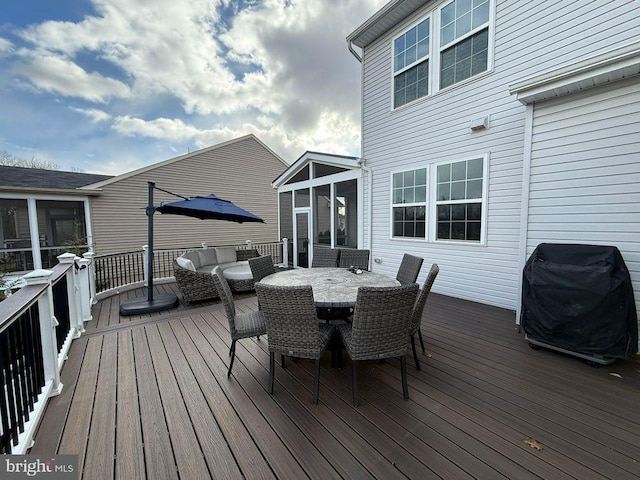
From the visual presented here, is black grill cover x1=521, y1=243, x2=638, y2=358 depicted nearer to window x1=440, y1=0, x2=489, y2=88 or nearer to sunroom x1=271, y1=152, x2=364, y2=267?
window x1=440, y1=0, x2=489, y2=88

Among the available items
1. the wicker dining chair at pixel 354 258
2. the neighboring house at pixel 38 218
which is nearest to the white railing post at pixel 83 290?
the neighboring house at pixel 38 218

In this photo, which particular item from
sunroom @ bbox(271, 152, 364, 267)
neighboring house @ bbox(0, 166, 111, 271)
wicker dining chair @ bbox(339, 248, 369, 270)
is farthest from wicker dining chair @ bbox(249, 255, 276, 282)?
neighboring house @ bbox(0, 166, 111, 271)

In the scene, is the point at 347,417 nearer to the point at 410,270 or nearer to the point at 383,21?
the point at 410,270

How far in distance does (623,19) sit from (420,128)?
2.80 meters

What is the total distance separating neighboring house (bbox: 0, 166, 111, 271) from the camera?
24.2ft

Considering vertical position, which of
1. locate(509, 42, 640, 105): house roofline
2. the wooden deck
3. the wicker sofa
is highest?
locate(509, 42, 640, 105): house roofline

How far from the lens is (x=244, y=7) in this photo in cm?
650

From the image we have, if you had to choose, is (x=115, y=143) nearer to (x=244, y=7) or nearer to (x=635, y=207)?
(x=244, y=7)

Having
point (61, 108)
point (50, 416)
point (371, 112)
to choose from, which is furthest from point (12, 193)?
point (371, 112)

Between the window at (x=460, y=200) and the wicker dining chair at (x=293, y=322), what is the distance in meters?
3.85

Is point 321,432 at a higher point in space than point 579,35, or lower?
lower

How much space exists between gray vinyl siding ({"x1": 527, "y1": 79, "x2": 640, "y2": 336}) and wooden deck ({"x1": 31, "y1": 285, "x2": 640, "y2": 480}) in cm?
147

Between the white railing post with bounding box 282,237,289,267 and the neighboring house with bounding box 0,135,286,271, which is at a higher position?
the neighboring house with bounding box 0,135,286,271

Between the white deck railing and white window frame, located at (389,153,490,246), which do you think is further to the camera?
white window frame, located at (389,153,490,246)
